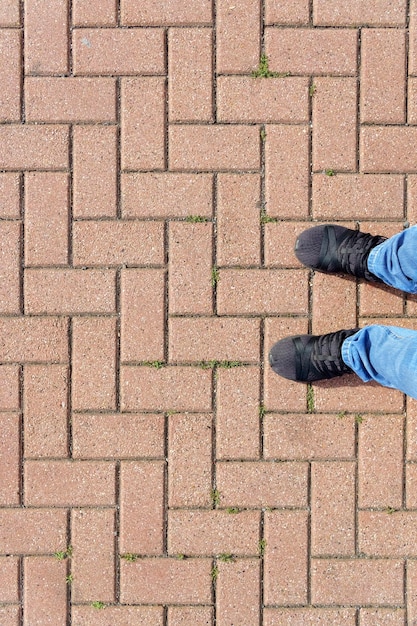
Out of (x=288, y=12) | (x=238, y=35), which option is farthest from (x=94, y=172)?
(x=288, y=12)

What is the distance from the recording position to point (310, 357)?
2.58 meters

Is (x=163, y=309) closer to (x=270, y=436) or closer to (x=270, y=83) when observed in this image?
(x=270, y=436)

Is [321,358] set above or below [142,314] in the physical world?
below

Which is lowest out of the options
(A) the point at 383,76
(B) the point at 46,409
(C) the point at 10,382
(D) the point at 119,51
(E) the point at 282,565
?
(E) the point at 282,565

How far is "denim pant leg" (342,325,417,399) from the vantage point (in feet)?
7.45

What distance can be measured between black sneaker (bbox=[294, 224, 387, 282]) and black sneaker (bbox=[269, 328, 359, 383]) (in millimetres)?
264

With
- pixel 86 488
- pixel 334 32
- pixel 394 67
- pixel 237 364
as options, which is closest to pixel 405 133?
pixel 394 67

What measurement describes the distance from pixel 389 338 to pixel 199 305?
791 mm

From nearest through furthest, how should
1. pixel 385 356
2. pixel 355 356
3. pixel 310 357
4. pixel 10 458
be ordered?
1. pixel 385 356
2. pixel 355 356
3. pixel 310 357
4. pixel 10 458

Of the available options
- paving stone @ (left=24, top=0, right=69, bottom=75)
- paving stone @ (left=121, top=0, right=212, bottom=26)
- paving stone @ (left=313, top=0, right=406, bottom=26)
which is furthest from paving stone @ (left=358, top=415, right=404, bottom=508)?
paving stone @ (left=24, top=0, right=69, bottom=75)

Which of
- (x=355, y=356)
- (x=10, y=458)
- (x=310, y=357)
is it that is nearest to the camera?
(x=355, y=356)

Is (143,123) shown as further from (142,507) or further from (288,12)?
(142,507)

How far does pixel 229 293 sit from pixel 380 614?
1.51 meters

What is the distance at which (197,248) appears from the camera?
8.75 ft
